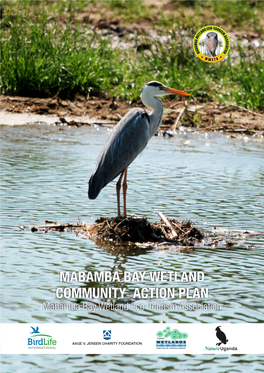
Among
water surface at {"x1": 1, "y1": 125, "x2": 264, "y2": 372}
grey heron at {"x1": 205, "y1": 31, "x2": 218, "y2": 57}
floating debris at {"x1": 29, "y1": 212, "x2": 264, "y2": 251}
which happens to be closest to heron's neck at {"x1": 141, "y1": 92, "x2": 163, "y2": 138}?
water surface at {"x1": 1, "y1": 125, "x2": 264, "y2": 372}

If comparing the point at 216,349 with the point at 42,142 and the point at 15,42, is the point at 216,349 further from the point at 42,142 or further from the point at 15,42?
the point at 15,42

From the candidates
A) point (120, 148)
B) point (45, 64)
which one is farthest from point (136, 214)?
point (45, 64)

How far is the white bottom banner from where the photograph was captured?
145 inches

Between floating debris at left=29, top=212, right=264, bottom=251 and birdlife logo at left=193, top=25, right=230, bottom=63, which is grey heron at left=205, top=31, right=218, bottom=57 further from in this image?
floating debris at left=29, top=212, right=264, bottom=251

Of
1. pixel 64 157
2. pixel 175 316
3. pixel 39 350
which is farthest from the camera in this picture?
pixel 64 157

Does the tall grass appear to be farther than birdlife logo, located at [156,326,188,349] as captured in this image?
Yes

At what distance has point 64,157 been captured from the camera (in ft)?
31.2

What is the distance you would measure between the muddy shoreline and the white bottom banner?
8.28 meters

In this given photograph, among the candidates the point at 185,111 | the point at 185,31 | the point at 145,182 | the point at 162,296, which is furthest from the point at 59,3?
the point at 162,296

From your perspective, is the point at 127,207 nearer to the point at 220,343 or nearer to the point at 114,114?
the point at 220,343

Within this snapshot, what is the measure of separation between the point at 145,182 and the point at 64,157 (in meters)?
1.98

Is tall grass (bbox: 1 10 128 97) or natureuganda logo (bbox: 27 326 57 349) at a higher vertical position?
tall grass (bbox: 1 10 128 97)

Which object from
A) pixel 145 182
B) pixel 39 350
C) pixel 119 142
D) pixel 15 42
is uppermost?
pixel 15 42

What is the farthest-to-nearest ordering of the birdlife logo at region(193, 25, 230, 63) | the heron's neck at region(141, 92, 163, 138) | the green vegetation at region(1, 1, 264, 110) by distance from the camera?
the green vegetation at region(1, 1, 264, 110) → the birdlife logo at region(193, 25, 230, 63) → the heron's neck at region(141, 92, 163, 138)
